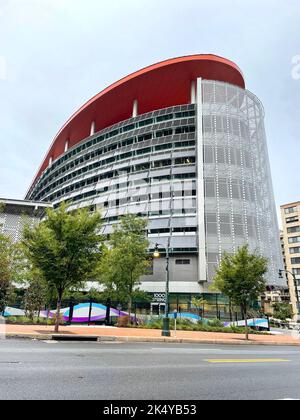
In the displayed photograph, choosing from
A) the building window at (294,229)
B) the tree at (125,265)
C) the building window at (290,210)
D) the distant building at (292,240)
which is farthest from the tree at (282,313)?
the tree at (125,265)

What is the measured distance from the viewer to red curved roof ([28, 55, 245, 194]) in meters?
55.7

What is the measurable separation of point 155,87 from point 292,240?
6196 centimetres

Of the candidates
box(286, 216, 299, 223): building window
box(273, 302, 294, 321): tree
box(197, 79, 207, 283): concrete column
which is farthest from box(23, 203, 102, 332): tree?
box(286, 216, 299, 223): building window

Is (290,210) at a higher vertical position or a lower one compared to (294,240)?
higher

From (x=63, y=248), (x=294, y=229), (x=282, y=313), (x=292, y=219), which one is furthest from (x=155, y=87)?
(x=294, y=229)

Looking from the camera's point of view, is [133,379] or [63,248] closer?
[133,379]

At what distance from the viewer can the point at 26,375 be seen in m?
5.64

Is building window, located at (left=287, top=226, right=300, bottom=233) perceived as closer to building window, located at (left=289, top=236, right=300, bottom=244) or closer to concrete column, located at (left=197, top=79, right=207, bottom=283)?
building window, located at (left=289, top=236, right=300, bottom=244)

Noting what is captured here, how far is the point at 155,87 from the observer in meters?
59.4

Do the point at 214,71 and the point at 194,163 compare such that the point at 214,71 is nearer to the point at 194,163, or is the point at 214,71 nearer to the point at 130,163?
the point at 194,163

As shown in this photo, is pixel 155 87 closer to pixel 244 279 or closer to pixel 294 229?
pixel 244 279

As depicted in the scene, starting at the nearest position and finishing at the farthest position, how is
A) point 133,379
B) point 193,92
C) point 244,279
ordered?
point 133,379, point 244,279, point 193,92

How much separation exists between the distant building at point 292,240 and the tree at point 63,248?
273 ft

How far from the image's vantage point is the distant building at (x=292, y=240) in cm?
8746
